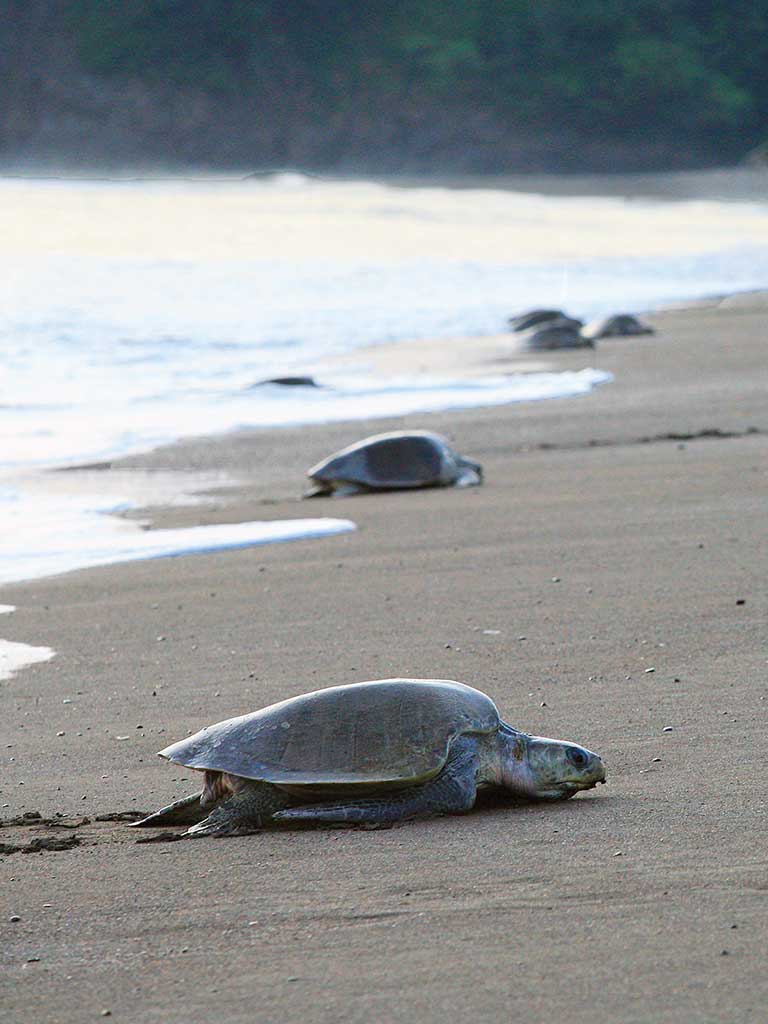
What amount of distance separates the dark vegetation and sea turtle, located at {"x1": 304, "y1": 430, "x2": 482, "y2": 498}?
65.6 m

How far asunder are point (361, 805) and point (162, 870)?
1.31ft

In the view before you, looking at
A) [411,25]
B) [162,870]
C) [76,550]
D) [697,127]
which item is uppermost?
[411,25]

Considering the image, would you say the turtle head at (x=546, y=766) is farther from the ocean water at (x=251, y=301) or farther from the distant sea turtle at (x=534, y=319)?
the distant sea turtle at (x=534, y=319)

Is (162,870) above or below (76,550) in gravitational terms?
below

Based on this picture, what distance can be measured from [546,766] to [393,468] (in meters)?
4.40

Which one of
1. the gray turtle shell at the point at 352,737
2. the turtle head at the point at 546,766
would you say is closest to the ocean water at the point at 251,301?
the gray turtle shell at the point at 352,737

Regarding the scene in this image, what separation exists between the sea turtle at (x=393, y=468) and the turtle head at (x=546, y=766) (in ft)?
13.7

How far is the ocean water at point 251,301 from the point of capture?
8.74 m

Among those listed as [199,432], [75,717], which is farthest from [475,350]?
[75,717]

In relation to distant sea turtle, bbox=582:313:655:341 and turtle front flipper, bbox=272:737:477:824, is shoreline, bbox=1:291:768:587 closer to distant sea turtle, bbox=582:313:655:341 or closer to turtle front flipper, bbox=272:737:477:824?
distant sea turtle, bbox=582:313:655:341

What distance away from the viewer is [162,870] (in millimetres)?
2791

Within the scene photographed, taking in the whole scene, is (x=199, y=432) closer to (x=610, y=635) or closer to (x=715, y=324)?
(x=610, y=635)

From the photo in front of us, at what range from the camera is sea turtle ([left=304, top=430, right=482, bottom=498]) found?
7.28 metres

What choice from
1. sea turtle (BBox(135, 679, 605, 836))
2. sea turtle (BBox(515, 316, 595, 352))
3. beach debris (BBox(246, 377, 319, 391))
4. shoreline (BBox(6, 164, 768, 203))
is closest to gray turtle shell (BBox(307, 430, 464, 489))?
beach debris (BBox(246, 377, 319, 391))
